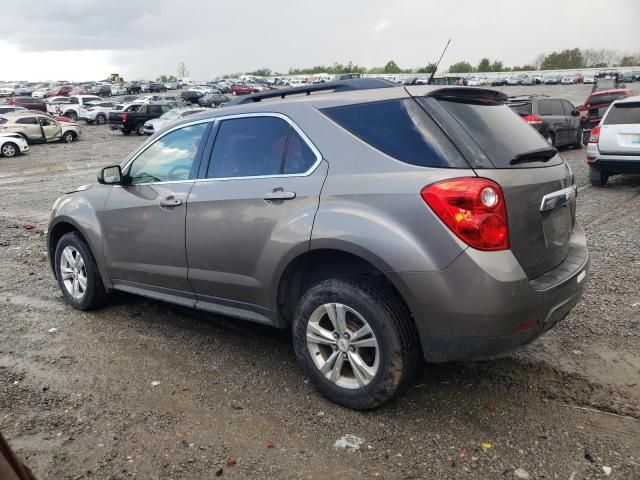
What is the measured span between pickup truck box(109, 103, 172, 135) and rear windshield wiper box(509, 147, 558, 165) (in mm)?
29356

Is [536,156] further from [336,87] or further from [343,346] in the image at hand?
[343,346]

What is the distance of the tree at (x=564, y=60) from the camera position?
392 ft

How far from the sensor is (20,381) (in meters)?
3.89

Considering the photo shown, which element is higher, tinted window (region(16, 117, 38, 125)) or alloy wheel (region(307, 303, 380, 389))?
alloy wheel (region(307, 303, 380, 389))

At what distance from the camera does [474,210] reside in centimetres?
283

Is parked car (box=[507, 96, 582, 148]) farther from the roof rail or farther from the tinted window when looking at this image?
the tinted window

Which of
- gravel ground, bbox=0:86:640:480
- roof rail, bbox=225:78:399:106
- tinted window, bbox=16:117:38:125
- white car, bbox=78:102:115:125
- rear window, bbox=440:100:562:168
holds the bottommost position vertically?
white car, bbox=78:102:115:125

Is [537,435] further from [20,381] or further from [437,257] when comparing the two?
[20,381]

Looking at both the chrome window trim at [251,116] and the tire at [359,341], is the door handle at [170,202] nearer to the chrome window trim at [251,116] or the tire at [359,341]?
the chrome window trim at [251,116]

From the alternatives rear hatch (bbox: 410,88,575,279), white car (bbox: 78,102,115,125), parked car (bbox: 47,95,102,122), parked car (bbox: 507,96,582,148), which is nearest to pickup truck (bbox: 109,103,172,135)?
white car (bbox: 78,102,115,125)

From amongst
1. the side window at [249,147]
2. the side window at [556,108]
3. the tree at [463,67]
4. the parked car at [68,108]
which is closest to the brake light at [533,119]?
the side window at [556,108]

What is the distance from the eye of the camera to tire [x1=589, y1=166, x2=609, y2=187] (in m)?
10.5

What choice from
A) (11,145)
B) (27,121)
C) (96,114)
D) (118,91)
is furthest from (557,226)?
(118,91)

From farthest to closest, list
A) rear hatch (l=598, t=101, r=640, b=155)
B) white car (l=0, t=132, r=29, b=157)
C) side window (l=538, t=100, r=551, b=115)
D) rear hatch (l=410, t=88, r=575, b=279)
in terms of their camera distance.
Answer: white car (l=0, t=132, r=29, b=157) → side window (l=538, t=100, r=551, b=115) → rear hatch (l=598, t=101, r=640, b=155) → rear hatch (l=410, t=88, r=575, b=279)
